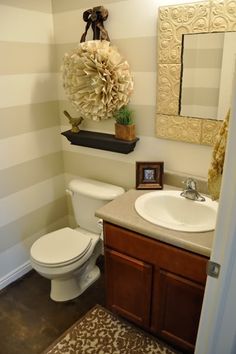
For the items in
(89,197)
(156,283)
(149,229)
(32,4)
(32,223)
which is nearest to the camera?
(149,229)

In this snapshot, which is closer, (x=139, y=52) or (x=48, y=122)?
(x=139, y=52)

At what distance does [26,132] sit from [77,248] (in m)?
0.90

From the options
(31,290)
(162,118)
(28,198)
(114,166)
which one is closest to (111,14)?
(162,118)

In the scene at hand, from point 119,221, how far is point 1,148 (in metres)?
0.98

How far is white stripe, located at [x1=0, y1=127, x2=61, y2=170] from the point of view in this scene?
76.2 inches

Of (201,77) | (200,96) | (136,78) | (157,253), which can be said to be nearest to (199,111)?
(200,96)

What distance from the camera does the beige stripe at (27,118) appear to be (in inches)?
74.3

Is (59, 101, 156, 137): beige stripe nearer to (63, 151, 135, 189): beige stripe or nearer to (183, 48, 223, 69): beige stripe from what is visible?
(63, 151, 135, 189): beige stripe

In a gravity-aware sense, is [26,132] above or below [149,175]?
above

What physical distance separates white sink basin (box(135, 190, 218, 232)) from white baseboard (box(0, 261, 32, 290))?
3.94ft

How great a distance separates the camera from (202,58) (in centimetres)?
152

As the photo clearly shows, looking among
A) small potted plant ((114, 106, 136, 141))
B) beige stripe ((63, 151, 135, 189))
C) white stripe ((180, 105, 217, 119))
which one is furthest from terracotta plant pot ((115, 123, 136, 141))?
white stripe ((180, 105, 217, 119))

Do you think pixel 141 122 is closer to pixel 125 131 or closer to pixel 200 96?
pixel 125 131

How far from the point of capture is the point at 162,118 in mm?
1740
